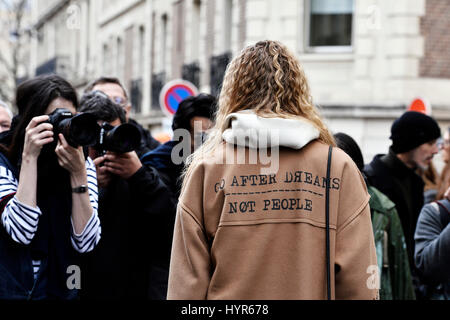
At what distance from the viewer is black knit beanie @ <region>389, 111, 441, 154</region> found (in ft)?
21.3

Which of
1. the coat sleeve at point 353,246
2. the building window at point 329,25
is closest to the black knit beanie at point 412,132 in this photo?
the coat sleeve at point 353,246

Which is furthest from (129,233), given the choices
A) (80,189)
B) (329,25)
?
(329,25)

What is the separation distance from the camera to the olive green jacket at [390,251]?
210 inches

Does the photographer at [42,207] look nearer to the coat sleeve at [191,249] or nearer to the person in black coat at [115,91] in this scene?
the coat sleeve at [191,249]

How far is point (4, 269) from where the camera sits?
3590 millimetres

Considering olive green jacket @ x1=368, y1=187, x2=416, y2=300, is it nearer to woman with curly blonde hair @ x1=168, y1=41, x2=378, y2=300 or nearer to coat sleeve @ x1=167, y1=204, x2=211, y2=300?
A: woman with curly blonde hair @ x1=168, y1=41, x2=378, y2=300

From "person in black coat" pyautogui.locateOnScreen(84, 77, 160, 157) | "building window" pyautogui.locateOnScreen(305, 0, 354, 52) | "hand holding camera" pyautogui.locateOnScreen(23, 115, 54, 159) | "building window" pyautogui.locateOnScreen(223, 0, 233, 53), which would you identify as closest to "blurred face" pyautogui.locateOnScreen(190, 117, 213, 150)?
"person in black coat" pyautogui.locateOnScreen(84, 77, 160, 157)

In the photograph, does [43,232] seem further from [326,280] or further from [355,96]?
[355,96]

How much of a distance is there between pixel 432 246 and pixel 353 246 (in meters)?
1.56

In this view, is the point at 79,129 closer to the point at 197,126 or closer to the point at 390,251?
the point at 197,126

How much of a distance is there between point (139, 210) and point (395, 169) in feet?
8.45

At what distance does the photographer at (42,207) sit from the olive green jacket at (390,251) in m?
2.11

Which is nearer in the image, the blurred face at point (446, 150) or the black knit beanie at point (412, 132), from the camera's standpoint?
the black knit beanie at point (412, 132)

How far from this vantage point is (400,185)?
20.7 feet
